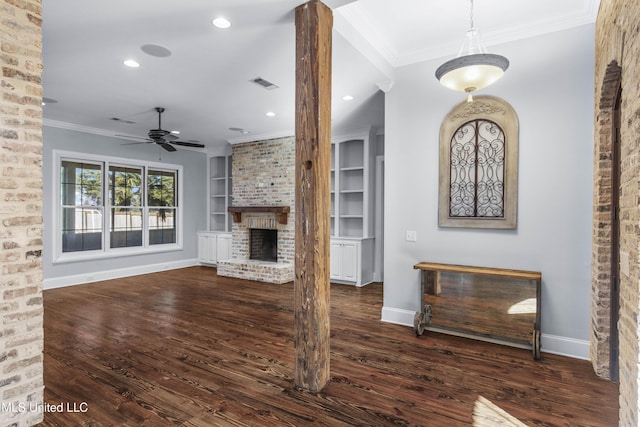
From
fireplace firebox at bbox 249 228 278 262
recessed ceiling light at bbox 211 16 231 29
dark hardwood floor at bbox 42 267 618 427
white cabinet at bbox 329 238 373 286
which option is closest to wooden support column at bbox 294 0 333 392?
dark hardwood floor at bbox 42 267 618 427

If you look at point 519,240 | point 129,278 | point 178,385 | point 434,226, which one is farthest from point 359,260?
point 129,278

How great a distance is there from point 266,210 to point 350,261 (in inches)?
75.6

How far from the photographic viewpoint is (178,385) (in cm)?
256

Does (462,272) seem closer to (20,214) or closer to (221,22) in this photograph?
(221,22)

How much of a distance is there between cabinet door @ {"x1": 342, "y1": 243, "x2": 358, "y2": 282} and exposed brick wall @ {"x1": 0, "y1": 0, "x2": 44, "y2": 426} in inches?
184

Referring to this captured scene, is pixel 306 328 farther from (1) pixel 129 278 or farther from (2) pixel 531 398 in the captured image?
(1) pixel 129 278

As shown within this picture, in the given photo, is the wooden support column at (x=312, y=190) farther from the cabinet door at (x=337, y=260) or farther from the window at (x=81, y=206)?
the window at (x=81, y=206)

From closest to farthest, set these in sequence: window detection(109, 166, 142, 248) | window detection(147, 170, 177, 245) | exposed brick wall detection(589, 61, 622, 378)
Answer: exposed brick wall detection(589, 61, 622, 378)
window detection(109, 166, 142, 248)
window detection(147, 170, 177, 245)

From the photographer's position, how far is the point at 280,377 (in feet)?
8.80

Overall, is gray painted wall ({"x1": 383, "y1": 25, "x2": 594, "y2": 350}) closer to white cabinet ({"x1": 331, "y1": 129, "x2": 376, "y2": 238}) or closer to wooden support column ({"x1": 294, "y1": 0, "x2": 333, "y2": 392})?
wooden support column ({"x1": 294, "y1": 0, "x2": 333, "y2": 392})

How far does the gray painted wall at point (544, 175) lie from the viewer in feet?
9.98

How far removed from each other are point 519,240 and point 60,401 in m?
3.94

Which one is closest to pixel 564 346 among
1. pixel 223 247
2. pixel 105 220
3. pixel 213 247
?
pixel 223 247

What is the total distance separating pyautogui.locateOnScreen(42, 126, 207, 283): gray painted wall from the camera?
5.80 m
